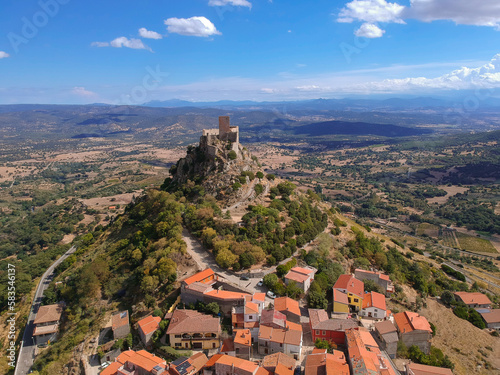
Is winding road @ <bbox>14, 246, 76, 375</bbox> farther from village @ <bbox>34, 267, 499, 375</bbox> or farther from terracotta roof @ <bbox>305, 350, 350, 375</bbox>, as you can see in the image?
terracotta roof @ <bbox>305, 350, 350, 375</bbox>

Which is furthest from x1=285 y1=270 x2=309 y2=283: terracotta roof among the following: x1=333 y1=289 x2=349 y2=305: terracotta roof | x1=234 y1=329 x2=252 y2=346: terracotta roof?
x1=234 y1=329 x2=252 y2=346: terracotta roof

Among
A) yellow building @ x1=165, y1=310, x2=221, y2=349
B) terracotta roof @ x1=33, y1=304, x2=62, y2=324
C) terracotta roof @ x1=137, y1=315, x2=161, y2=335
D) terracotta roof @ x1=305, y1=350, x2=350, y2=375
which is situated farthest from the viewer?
terracotta roof @ x1=33, y1=304, x2=62, y2=324

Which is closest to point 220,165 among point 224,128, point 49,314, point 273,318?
point 224,128

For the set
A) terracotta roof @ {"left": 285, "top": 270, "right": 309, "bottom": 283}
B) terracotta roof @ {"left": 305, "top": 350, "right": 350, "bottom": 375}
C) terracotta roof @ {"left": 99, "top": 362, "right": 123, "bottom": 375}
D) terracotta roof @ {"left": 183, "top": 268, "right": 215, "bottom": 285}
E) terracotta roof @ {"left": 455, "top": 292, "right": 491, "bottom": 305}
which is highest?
terracotta roof @ {"left": 183, "top": 268, "right": 215, "bottom": 285}

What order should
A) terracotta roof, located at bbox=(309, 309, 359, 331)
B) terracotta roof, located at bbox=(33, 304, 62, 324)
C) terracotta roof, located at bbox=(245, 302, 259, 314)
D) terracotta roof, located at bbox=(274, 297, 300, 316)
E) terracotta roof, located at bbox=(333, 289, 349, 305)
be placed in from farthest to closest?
terracotta roof, located at bbox=(33, 304, 62, 324), terracotta roof, located at bbox=(333, 289, 349, 305), terracotta roof, located at bbox=(274, 297, 300, 316), terracotta roof, located at bbox=(309, 309, 359, 331), terracotta roof, located at bbox=(245, 302, 259, 314)

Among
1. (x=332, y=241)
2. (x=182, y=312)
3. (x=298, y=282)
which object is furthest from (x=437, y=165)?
(x=182, y=312)

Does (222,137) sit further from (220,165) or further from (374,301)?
(374,301)

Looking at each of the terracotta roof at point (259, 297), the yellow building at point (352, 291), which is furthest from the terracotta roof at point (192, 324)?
the yellow building at point (352, 291)
